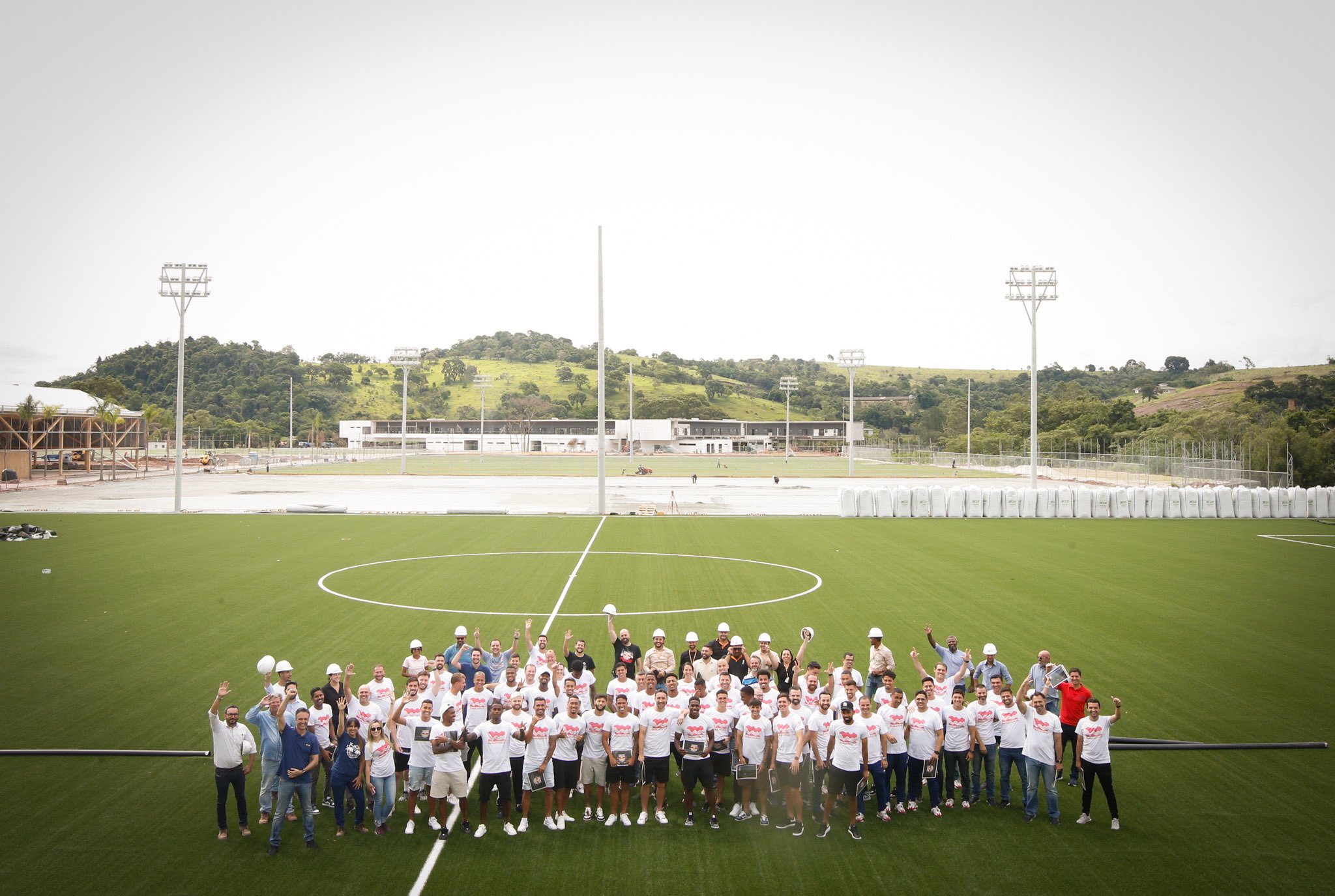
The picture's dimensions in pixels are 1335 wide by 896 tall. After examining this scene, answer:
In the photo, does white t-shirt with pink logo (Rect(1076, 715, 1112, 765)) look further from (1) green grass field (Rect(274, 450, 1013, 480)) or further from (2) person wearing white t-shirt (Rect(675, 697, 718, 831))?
(1) green grass field (Rect(274, 450, 1013, 480))

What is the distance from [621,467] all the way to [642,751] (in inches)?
3610

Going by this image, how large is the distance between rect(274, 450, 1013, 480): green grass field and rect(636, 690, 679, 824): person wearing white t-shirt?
236 feet

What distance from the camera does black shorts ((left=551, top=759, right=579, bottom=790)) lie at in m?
10.4

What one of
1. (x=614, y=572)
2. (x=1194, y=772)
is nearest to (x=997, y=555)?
(x=614, y=572)

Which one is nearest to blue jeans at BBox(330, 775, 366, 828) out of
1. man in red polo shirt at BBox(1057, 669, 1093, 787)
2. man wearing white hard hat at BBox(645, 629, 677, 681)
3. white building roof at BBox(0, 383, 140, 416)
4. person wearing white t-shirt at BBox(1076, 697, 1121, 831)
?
man wearing white hard hat at BBox(645, 629, 677, 681)

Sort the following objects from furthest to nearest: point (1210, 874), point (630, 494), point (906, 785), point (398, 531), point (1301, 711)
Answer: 1. point (630, 494)
2. point (398, 531)
3. point (1301, 711)
4. point (906, 785)
5. point (1210, 874)

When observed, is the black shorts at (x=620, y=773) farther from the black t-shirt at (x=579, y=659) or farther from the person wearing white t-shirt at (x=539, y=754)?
the black t-shirt at (x=579, y=659)

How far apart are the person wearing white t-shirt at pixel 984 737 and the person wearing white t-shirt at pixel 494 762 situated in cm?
575

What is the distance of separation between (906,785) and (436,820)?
19.2 ft

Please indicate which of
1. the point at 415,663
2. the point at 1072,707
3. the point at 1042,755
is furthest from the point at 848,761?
the point at 415,663

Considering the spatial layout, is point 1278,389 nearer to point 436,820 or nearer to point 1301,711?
point 1301,711

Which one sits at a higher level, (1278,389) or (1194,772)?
(1278,389)

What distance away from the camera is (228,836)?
9953mm

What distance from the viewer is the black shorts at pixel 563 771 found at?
10398 millimetres
